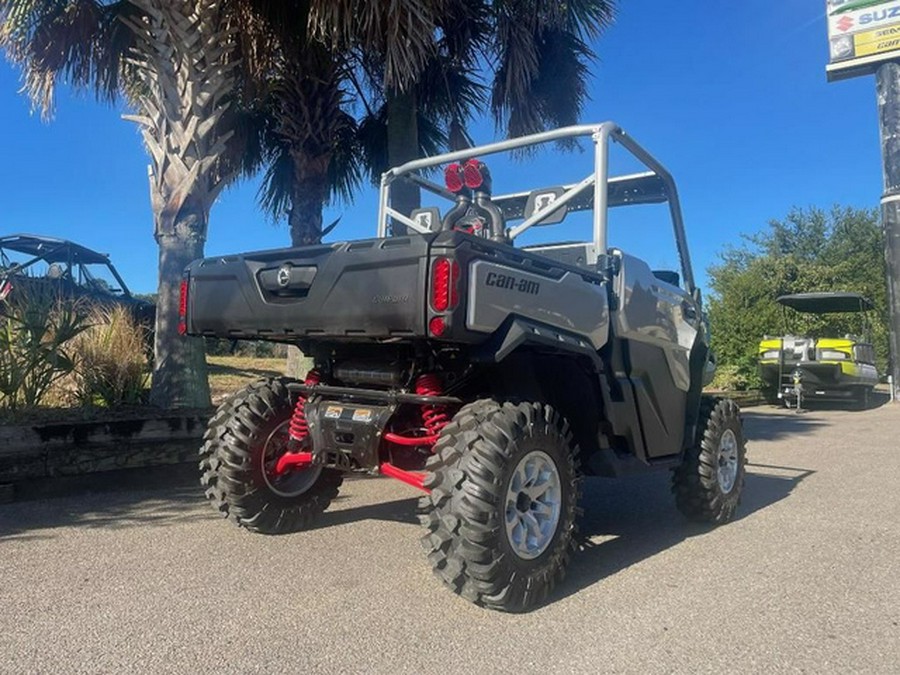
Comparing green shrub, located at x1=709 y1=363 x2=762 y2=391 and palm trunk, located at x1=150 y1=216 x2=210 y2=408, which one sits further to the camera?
green shrub, located at x1=709 y1=363 x2=762 y2=391

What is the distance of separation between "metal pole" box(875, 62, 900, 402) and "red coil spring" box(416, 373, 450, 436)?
1894 centimetres

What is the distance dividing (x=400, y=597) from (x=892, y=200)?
65.9 ft

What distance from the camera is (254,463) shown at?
428 centimetres

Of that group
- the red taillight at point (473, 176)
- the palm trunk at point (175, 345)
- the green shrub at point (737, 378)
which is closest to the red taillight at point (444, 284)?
the red taillight at point (473, 176)

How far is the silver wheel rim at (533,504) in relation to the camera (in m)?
3.35

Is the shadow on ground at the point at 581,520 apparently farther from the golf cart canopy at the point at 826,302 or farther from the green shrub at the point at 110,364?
the golf cart canopy at the point at 826,302

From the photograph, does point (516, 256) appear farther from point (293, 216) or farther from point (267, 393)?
point (293, 216)

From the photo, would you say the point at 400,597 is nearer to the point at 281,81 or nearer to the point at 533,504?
the point at 533,504

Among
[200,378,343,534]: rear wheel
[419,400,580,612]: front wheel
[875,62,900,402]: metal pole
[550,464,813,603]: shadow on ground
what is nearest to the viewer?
[419,400,580,612]: front wheel

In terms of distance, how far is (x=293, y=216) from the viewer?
9477mm

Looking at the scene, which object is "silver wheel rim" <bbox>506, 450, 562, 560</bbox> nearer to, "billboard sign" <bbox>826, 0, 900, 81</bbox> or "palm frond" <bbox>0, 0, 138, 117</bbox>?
"palm frond" <bbox>0, 0, 138, 117</bbox>

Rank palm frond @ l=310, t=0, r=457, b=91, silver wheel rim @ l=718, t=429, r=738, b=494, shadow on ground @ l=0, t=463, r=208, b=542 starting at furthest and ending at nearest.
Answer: palm frond @ l=310, t=0, r=457, b=91
silver wheel rim @ l=718, t=429, r=738, b=494
shadow on ground @ l=0, t=463, r=208, b=542

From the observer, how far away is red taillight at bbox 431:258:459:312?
3.06 meters

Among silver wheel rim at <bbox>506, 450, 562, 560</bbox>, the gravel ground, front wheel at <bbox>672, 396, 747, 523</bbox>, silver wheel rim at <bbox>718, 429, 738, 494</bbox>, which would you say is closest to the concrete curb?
the gravel ground
